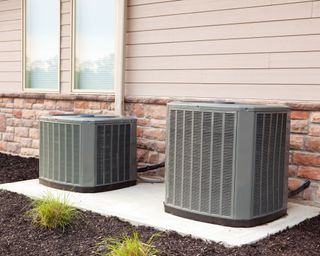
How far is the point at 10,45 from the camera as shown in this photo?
6.93m

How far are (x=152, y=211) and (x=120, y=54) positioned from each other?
2119 mm

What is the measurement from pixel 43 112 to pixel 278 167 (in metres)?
3.76

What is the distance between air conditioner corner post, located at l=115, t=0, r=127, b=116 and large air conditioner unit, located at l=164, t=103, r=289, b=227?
175cm

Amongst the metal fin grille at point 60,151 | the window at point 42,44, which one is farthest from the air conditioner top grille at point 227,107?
the window at point 42,44

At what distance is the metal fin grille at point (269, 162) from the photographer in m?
3.32

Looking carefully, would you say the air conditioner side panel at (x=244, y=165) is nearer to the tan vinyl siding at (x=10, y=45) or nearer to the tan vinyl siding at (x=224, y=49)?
the tan vinyl siding at (x=224, y=49)

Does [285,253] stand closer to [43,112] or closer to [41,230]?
[41,230]

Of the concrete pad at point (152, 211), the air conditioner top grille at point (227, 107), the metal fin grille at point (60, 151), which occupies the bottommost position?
the concrete pad at point (152, 211)

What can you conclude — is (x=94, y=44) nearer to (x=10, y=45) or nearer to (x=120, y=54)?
(x=120, y=54)

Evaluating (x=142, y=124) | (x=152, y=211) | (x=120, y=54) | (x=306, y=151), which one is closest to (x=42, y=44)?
(x=120, y=54)

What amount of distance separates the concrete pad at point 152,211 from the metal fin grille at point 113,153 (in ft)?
0.49

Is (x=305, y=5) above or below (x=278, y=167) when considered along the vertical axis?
above

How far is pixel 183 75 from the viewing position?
4.82 metres

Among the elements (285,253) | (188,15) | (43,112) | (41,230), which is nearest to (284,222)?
(285,253)
